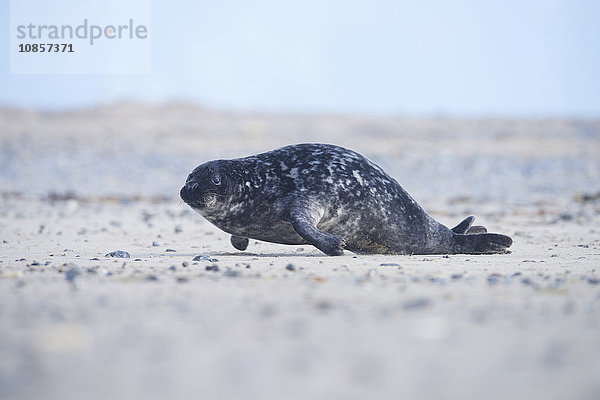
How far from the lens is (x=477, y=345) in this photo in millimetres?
2414

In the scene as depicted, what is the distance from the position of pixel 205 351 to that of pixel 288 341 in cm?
29

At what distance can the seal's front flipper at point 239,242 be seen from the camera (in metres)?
5.93

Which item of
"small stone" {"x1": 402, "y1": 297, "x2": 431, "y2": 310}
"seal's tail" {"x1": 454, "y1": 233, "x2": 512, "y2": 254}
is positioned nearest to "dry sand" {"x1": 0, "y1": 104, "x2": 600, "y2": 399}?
"small stone" {"x1": 402, "y1": 297, "x2": 431, "y2": 310}

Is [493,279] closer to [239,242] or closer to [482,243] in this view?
[482,243]

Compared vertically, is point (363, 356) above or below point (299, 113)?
below

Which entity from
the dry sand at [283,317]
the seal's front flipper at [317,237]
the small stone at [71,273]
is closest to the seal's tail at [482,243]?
the dry sand at [283,317]

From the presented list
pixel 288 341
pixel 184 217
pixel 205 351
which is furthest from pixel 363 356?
pixel 184 217

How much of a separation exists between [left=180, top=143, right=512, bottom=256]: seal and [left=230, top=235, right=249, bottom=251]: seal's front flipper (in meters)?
0.13

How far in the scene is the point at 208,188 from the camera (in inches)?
209

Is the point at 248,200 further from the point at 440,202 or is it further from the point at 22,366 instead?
the point at 440,202

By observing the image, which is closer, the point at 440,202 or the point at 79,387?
the point at 79,387

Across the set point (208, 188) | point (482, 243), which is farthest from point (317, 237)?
point (482, 243)

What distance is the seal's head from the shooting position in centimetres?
523

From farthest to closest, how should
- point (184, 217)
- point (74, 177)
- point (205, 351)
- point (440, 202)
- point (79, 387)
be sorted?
point (74, 177) → point (440, 202) → point (184, 217) → point (205, 351) → point (79, 387)
